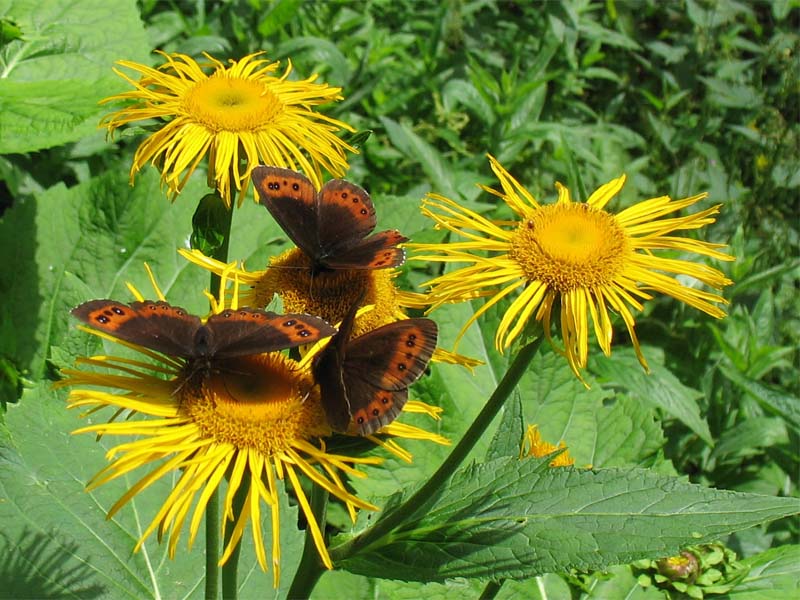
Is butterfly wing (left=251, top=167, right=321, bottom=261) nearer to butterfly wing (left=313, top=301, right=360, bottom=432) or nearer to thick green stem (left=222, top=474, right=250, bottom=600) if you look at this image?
butterfly wing (left=313, top=301, right=360, bottom=432)

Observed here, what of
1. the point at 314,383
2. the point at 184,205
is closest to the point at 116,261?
the point at 184,205

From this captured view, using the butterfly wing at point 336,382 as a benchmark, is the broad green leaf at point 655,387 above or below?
below

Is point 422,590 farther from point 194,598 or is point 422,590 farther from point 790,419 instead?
point 790,419

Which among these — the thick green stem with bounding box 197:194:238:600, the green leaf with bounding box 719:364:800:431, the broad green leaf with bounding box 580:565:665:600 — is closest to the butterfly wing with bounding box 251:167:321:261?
the thick green stem with bounding box 197:194:238:600

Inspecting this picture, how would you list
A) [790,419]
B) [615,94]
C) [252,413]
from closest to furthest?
1. [252,413]
2. [790,419]
3. [615,94]

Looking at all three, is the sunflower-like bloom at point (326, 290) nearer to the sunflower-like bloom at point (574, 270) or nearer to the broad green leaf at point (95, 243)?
the sunflower-like bloom at point (574, 270)

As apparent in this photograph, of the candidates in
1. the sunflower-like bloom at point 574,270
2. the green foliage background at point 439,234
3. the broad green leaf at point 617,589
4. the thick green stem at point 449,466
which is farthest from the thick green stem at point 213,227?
the broad green leaf at point 617,589
